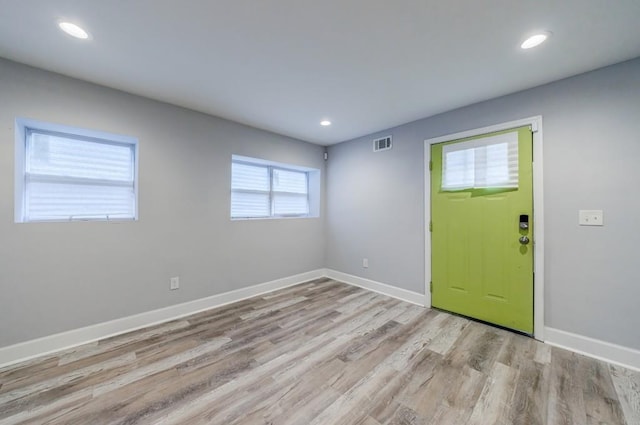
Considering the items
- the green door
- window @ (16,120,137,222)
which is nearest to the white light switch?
the green door

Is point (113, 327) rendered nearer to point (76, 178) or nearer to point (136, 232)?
point (136, 232)

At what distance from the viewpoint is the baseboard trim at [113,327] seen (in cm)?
199

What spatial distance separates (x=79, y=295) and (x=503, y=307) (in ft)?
13.8

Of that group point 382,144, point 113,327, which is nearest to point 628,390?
point 382,144

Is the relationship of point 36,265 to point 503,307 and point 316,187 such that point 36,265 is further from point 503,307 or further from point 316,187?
point 503,307

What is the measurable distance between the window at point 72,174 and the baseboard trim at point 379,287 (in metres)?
3.06

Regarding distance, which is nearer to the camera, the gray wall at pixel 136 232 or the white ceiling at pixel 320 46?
the white ceiling at pixel 320 46

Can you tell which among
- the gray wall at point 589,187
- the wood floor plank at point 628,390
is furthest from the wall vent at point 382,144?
the wood floor plank at point 628,390

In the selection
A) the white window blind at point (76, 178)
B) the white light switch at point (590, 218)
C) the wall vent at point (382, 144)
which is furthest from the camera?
the wall vent at point (382, 144)

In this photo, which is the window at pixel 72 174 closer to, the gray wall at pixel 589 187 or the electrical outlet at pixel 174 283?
the electrical outlet at pixel 174 283

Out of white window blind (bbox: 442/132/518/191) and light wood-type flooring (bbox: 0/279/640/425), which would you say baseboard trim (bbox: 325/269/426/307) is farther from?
white window blind (bbox: 442/132/518/191)

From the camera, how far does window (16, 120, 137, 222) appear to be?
2.16 m

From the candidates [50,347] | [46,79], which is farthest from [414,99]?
[50,347]

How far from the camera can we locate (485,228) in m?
2.66
